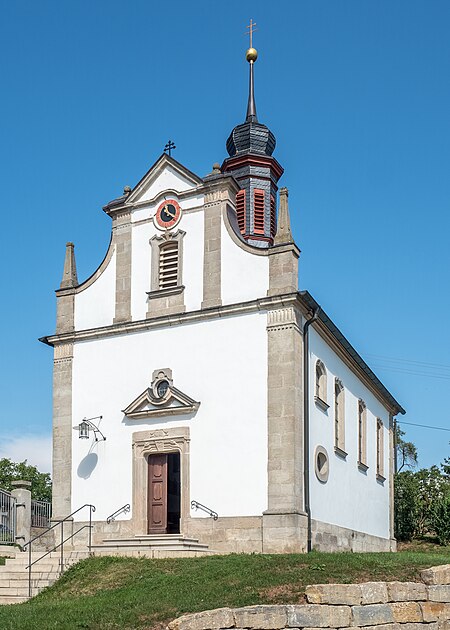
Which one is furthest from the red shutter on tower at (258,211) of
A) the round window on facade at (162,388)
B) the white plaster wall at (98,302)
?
A: the round window on facade at (162,388)

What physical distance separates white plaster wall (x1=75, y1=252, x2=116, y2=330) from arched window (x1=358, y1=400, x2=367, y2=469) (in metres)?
9.37

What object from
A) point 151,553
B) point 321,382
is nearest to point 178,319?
point 321,382

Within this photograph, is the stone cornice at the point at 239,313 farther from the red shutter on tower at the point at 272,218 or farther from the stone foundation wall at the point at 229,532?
the stone foundation wall at the point at 229,532

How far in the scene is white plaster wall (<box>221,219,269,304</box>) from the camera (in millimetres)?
22219

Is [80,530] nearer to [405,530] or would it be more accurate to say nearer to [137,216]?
[137,216]

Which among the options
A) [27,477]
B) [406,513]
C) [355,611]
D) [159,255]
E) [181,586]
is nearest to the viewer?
[355,611]

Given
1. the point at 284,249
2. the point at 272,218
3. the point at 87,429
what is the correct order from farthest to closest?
the point at 272,218
the point at 87,429
the point at 284,249

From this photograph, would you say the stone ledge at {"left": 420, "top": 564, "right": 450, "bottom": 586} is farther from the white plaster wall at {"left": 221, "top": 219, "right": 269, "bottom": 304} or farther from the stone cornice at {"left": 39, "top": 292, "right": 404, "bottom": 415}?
the white plaster wall at {"left": 221, "top": 219, "right": 269, "bottom": 304}

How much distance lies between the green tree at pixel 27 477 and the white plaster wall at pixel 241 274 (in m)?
37.1

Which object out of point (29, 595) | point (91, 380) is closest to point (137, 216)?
point (91, 380)

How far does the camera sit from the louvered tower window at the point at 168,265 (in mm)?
23812

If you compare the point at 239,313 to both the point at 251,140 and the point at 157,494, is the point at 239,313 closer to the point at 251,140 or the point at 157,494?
the point at 157,494

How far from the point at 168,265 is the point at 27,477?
37642mm

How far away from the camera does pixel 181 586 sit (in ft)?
50.1
